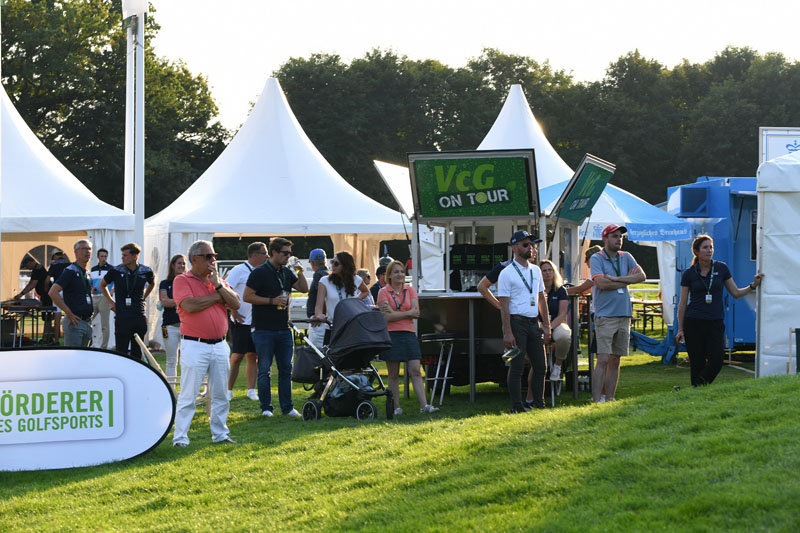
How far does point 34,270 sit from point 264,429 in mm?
10843

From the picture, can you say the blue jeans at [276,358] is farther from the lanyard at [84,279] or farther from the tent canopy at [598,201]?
the tent canopy at [598,201]

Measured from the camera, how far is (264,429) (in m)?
9.07

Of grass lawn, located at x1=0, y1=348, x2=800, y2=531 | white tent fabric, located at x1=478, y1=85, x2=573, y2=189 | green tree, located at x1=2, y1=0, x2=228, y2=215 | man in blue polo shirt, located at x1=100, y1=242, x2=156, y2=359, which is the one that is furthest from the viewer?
green tree, located at x1=2, y1=0, x2=228, y2=215

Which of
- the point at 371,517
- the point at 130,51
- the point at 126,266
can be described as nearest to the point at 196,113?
the point at 130,51

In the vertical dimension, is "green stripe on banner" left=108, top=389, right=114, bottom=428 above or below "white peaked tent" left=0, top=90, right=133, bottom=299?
below

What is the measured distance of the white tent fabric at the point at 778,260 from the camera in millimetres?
10633

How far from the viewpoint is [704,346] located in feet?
31.6

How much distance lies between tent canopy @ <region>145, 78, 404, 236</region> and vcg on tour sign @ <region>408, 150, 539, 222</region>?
8.03m

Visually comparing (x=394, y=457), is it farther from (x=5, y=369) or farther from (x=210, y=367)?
(x=5, y=369)

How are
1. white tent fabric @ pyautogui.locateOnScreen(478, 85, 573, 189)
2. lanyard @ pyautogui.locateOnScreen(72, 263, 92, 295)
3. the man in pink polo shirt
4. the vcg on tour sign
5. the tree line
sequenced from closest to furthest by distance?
the man in pink polo shirt
the vcg on tour sign
lanyard @ pyautogui.locateOnScreen(72, 263, 92, 295)
white tent fabric @ pyautogui.locateOnScreen(478, 85, 573, 189)
the tree line

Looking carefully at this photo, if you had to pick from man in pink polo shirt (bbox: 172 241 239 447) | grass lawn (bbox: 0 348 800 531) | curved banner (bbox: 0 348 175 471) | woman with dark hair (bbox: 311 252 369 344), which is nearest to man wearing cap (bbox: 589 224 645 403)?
grass lawn (bbox: 0 348 800 531)

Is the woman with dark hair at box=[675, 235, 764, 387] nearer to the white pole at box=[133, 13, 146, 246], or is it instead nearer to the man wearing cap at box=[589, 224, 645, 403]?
the man wearing cap at box=[589, 224, 645, 403]

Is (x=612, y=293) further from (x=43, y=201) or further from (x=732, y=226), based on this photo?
(x=43, y=201)

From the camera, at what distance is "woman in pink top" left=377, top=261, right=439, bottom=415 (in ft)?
32.4
